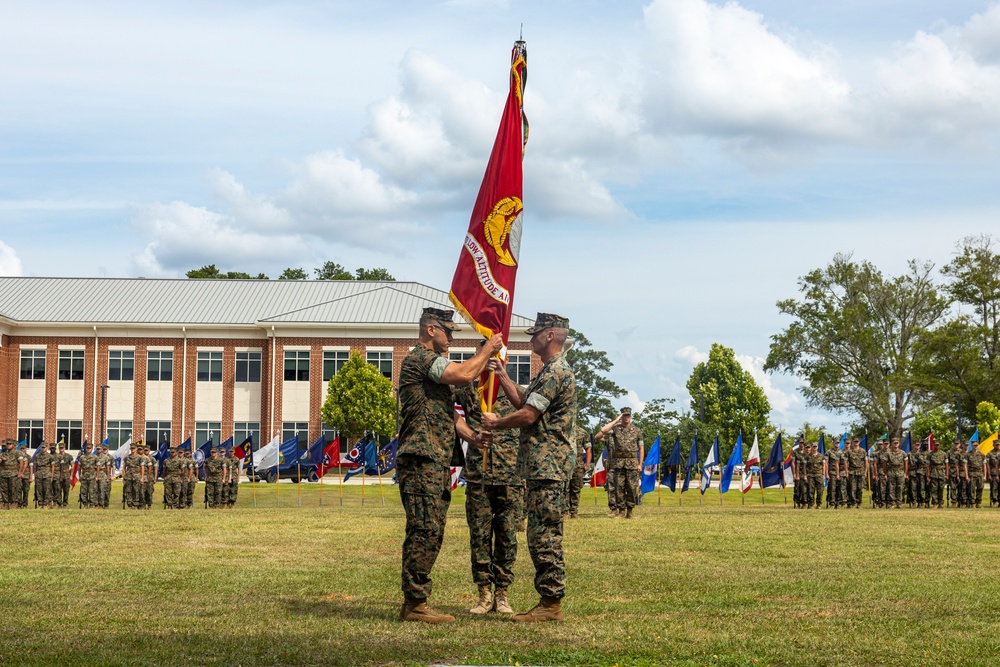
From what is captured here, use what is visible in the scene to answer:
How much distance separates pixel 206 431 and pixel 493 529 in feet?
201

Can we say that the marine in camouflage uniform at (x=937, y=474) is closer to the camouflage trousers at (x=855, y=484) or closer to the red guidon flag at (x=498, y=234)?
the camouflage trousers at (x=855, y=484)

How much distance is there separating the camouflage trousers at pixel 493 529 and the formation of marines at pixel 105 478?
69.3ft

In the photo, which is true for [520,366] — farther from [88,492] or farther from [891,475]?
[891,475]

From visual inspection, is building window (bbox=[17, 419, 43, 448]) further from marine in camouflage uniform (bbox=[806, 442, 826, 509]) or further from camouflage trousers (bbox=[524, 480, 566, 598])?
camouflage trousers (bbox=[524, 480, 566, 598])

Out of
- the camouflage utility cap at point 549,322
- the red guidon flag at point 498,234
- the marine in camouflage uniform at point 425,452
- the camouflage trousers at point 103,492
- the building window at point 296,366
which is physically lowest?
the camouflage trousers at point 103,492

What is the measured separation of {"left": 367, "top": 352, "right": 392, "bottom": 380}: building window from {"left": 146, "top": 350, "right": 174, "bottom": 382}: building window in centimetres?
1195

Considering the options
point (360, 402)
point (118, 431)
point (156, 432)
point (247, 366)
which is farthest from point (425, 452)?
point (118, 431)

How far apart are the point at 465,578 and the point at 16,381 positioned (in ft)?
205

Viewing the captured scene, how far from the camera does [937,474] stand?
2992cm

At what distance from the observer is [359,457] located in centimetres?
3419

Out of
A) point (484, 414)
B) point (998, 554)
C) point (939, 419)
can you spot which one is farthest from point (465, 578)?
point (939, 419)

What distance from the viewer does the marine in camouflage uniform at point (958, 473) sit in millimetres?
29938

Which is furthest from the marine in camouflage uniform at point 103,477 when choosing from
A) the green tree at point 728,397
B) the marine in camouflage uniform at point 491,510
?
the green tree at point 728,397

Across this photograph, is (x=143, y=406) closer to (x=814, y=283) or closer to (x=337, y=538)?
(x=814, y=283)
